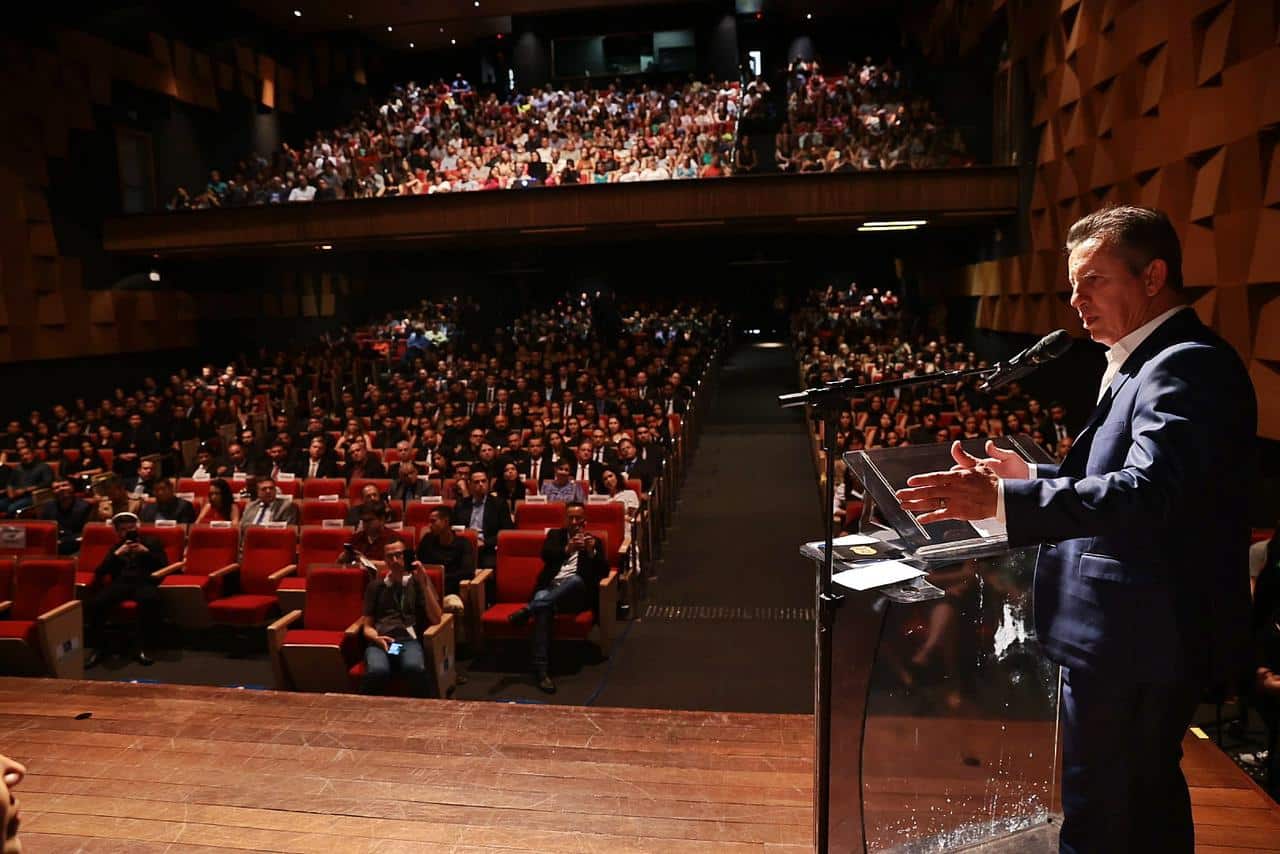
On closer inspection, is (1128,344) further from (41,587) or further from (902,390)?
(902,390)

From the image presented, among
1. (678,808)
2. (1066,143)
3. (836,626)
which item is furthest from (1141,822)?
(1066,143)

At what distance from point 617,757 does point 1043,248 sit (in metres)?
7.67

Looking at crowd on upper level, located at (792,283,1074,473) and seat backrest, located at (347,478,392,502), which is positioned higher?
crowd on upper level, located at (792,283,1074,473)

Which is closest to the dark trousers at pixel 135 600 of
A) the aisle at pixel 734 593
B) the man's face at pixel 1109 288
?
the aisle at pixel 734 593

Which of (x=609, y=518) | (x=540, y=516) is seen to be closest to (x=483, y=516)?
(x=540, y=516)

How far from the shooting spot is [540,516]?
5.79 metres

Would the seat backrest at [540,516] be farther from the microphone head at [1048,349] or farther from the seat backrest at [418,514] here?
the microphone head at [1048,349]

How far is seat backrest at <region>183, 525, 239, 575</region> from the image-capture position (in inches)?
214

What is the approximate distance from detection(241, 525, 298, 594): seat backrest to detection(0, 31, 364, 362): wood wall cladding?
24.4ft

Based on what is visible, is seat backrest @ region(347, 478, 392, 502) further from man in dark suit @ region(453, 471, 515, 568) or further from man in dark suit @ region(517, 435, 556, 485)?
man in dark suit @ region(517, 435, 556, 485)

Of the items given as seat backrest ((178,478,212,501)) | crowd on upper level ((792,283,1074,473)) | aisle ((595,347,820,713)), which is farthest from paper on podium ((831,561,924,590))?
seat backrest ((178,478,212,501))

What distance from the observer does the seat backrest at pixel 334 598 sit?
4344mm

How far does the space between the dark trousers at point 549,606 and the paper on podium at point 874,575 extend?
318 centimetres

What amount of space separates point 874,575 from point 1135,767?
0.49 metres
